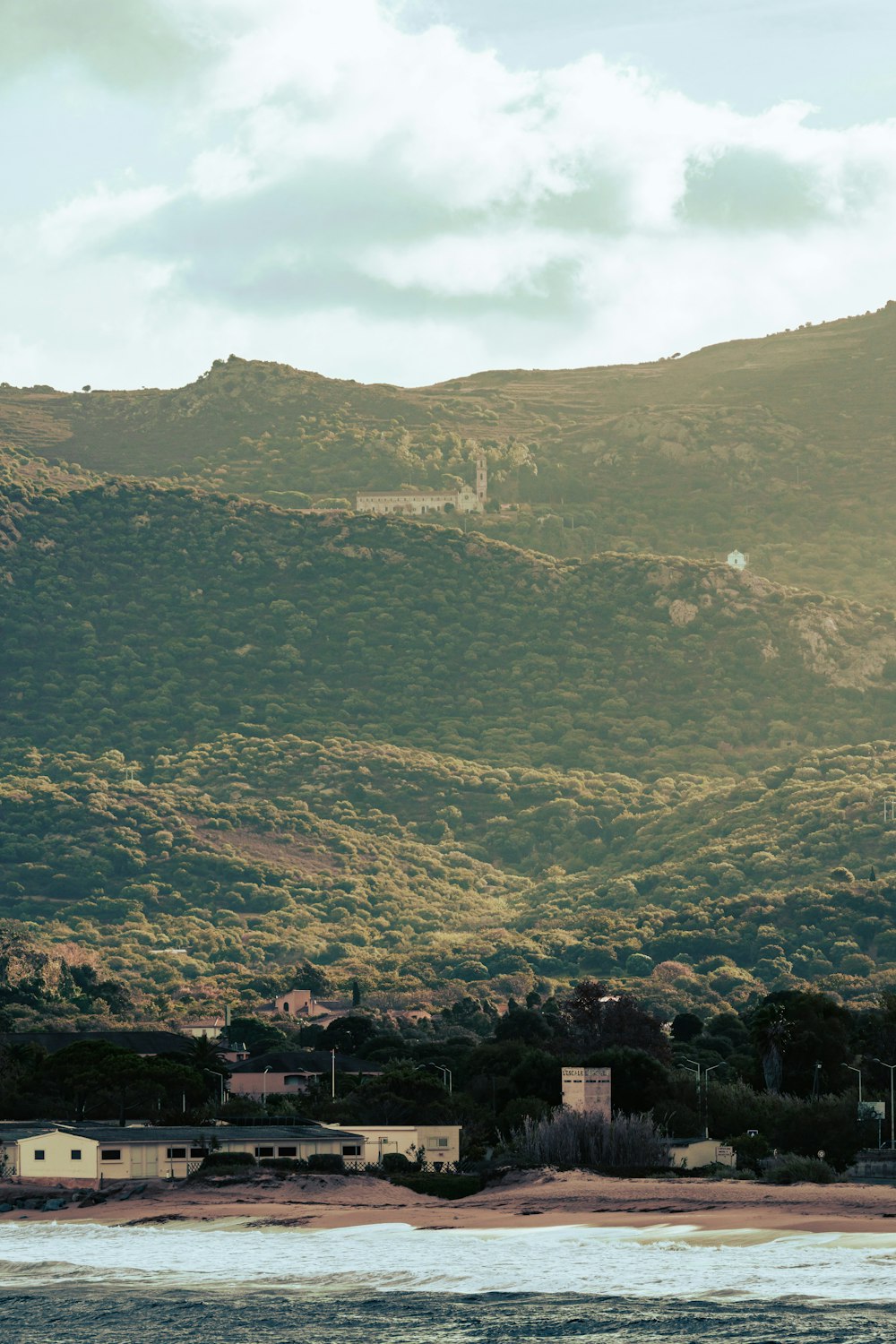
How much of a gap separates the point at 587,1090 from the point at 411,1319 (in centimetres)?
3233

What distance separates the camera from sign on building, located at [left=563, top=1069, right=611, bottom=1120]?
99375mm

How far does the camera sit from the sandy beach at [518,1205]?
7925 cm

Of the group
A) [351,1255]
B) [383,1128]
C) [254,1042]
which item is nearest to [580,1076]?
[383,1128]

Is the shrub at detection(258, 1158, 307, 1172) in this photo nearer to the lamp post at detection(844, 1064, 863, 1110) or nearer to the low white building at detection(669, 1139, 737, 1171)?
the low white building at detection(669, 1139, 737, 1171)

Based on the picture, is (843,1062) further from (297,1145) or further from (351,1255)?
(351,1255)

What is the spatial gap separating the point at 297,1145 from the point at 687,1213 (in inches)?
804

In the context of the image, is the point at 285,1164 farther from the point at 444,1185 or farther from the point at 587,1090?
the point at 587,1090

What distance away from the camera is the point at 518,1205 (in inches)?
3361

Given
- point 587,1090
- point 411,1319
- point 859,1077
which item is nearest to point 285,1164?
point 587,1090

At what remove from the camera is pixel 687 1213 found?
265ft

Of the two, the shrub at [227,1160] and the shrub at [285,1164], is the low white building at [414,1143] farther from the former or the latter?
the shrub at [227,1160]

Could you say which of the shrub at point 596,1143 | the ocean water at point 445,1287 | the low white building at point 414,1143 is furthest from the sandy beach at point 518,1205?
the low white building at point 414,1143

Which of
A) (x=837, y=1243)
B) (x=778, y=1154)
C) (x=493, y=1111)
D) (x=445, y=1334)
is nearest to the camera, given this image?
(x=445, y=1334)

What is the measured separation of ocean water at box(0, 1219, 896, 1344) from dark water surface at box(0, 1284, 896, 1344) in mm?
72
